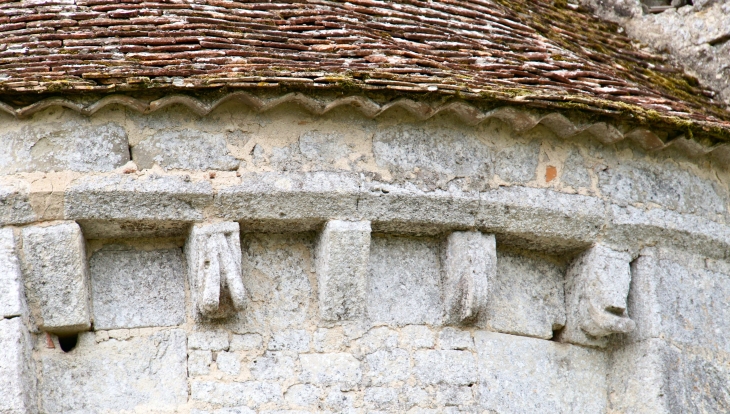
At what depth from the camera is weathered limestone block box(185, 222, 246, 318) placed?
504cm

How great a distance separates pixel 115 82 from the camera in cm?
503

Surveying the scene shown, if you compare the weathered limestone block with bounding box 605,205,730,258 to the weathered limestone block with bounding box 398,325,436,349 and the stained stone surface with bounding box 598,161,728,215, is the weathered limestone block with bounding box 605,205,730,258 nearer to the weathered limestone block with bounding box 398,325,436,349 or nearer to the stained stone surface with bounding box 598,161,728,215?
the stained stone surface with bounding box 598,161,728,215

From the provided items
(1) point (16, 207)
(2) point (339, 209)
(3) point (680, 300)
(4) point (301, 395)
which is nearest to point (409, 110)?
(2) point (339, 209)

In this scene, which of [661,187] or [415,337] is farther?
[661,187]

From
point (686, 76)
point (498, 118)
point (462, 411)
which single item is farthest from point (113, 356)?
point (686, 76)

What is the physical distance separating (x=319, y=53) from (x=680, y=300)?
2352 millimetres

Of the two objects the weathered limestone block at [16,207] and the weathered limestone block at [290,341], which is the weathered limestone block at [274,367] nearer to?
the weathered limestone block at [290,341]

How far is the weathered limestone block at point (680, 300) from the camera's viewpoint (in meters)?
5.68

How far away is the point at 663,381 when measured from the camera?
553 centimetres

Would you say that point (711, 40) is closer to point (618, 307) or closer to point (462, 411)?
point (618, 307)

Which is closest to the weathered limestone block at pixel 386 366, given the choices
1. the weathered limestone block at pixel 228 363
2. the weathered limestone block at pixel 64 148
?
the weathered limestone block at pixel 228 363

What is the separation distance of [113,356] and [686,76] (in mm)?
4177

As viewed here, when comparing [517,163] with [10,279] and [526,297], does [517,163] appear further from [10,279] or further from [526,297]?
[10,279]

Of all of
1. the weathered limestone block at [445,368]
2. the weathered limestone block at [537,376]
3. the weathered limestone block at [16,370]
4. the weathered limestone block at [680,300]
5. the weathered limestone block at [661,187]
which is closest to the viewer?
the weathered limestone block at [16,370]
